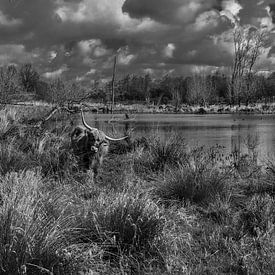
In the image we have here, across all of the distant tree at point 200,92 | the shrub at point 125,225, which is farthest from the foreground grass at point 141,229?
the distant tree at point 200,92

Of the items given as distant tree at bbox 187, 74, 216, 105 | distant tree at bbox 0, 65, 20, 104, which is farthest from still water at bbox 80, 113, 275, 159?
distant tree at bbox 187, 74, 216, 105

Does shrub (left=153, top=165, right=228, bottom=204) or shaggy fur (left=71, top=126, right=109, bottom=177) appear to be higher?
shaggy fur (left=71, top=126, right=109, bottom=177)

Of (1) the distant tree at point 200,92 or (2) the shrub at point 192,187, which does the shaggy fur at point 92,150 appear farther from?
(1) the distant tree at point 200,92

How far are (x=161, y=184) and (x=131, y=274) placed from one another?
2684 millimetres

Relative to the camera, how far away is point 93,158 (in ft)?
24.8

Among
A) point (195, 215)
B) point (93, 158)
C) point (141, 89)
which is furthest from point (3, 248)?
point (141, 89)

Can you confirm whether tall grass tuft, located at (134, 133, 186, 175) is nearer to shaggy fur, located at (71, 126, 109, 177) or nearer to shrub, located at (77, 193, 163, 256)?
shaggy fur, located at (71, 126, 109, 177)

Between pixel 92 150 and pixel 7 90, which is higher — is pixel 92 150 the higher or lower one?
the lower one

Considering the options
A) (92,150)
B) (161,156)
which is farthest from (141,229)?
(161,156)

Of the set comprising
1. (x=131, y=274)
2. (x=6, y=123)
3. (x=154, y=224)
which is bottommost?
(x=131, y=274)

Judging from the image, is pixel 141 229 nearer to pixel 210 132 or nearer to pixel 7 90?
pixel 7 90

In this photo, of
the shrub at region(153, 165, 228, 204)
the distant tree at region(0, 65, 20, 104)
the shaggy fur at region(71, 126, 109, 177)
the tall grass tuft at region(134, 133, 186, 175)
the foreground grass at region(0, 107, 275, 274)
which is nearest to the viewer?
the foreground grass at region(0, 107, 275, 274)

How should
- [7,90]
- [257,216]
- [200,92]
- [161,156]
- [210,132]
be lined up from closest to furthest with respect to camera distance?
1. [257,216]
2. [161,156]
3. [7,90]
4. [210,132]
5. [200,92]

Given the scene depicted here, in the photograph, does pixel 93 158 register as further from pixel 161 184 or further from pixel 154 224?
pixel 154 224
